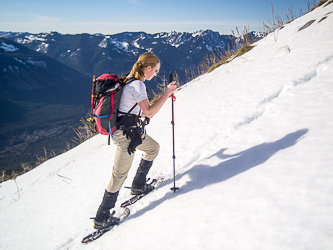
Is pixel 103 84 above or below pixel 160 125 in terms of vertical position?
above

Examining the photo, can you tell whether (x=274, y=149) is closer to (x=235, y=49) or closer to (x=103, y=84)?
(x=103, y=84)

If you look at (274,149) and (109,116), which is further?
(274,149)

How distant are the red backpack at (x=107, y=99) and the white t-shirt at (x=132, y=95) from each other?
0.25ft

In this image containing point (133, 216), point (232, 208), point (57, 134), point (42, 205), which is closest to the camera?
point (232, 208)

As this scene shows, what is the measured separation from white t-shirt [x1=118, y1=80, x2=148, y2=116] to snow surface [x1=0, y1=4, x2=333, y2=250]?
166 centimetres

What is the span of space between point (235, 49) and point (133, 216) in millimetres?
12834

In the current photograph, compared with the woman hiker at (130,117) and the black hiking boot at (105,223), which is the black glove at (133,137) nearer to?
the woman hiker at (130,117)

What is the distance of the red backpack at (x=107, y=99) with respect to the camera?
8.63ft

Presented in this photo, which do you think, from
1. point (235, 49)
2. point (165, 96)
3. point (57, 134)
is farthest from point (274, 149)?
point (57, 134)

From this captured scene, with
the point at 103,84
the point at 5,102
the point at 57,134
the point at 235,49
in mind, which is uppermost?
the point at 5,102

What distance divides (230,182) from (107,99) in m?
2.16

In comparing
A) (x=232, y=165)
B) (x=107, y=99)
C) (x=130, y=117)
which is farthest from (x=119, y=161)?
(x=232, y=165)

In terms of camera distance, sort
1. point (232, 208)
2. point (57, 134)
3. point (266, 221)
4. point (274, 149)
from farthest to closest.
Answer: point (57, 134), point (274, 149), point (232, 208), point (266, 221)

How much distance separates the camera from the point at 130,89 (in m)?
2.64
